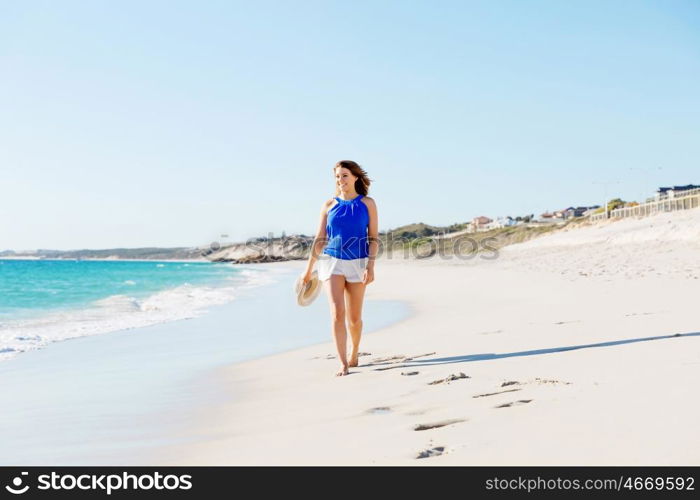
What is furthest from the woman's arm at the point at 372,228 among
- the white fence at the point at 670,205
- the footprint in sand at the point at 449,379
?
the white fence at the point at 670,205

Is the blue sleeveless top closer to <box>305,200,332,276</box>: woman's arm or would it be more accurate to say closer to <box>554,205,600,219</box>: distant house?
<box>305,200,332,276</box>: woman's arm

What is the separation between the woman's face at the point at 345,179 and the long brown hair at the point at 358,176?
4 centimetres

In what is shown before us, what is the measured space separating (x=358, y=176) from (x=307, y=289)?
4.31ft

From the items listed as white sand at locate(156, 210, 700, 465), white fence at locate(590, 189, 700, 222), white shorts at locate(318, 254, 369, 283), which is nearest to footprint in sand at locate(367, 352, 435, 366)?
white sand at locate(156, 210, 700, 465)

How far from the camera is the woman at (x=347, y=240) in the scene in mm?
5379

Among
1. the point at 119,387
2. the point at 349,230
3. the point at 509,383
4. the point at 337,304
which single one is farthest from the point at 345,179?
the point at 119,387

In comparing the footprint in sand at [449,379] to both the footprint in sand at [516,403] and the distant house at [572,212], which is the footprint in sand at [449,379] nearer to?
the footprint in sand at [516,403]

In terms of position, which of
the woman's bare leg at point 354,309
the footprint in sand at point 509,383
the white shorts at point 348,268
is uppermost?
the white shorts at point 348,268

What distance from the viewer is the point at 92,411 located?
14.0ft

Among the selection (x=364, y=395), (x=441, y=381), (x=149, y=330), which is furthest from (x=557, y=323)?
(x=149, y=330)

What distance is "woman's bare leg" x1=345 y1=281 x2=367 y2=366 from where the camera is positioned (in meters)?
5.54
